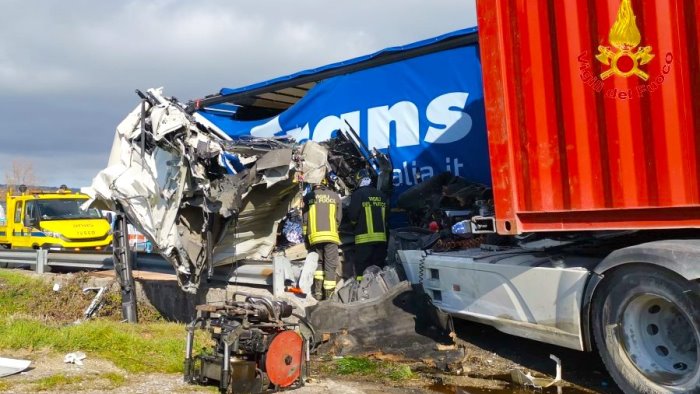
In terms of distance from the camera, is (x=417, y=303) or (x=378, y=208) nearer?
(x=417, y=303)

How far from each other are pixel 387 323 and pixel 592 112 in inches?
102

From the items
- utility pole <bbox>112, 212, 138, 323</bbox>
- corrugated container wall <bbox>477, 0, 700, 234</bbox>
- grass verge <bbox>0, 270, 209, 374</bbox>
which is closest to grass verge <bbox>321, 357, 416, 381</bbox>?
grass verge <bbox>0, 270, 209, 374</bbox>

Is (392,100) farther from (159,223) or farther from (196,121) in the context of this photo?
(159,223)

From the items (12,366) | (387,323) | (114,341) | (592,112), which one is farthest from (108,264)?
(592,112)

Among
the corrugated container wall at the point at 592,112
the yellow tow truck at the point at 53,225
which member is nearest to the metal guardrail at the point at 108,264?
the yellow tow truck at the point at 53,225

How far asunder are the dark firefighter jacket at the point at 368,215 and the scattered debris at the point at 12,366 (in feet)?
11.8

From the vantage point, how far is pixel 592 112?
4305 millimetres

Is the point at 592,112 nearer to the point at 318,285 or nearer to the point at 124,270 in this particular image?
the point at 318,285

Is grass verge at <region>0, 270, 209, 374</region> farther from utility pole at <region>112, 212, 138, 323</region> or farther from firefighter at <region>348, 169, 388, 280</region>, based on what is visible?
firefighter at <region>348, 169, 388, 280</region>

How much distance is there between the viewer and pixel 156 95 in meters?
7.02

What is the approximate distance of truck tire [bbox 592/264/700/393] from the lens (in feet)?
12.9

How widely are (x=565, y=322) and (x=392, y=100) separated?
4.61 m

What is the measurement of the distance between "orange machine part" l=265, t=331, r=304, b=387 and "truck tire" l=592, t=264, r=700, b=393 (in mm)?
2031

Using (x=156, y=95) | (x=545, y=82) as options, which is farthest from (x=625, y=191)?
(x=156, y=95)
